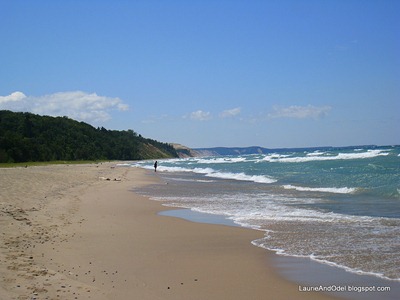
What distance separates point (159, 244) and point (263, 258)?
2600mm

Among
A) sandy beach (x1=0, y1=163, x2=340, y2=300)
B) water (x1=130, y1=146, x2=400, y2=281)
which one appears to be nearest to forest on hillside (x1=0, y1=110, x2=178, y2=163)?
water (x1=130, y1=146, x2=400, y2=281)

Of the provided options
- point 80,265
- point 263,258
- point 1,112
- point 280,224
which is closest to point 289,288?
point 263,258

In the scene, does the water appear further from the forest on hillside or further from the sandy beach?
the forest on hillside

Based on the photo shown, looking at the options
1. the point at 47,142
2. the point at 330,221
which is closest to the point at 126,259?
the point at 330,221

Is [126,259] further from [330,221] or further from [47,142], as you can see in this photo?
[47,142]

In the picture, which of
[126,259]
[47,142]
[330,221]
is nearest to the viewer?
[126,259]

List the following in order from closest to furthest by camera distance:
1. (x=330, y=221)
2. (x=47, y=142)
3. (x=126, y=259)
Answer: (x=126, y=259)
(x=330, y=221)
(x=47, y=142)

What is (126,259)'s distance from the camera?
8.01m

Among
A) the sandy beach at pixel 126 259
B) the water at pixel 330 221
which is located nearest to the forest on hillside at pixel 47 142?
the water at pixel 330 221

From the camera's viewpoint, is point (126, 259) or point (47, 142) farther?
point (47, 142)

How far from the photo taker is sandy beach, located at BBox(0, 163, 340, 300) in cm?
604

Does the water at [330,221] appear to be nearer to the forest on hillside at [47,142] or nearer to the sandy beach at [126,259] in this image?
the sandy beach at [126,259]

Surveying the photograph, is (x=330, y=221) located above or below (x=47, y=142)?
below

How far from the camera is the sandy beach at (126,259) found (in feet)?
19.8
